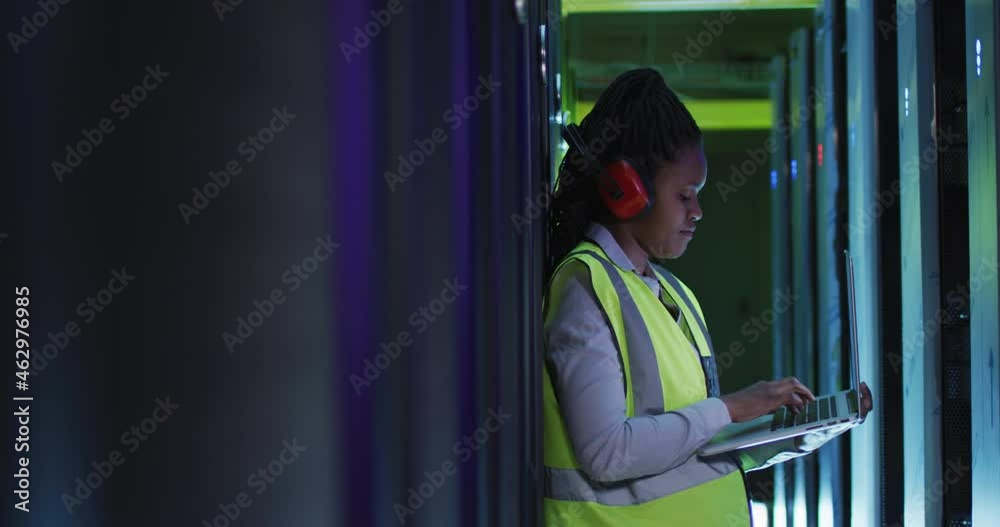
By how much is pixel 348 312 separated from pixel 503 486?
0.32 m

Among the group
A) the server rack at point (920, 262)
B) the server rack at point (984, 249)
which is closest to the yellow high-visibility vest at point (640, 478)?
the server rack at point (984, 249)

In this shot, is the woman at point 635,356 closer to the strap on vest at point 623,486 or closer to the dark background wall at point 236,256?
the strap on vest at point 623,486

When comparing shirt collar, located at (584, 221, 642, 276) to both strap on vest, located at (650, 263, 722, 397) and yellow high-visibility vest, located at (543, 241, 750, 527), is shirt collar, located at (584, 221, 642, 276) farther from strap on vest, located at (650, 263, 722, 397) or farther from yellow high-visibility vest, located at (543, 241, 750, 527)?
strap on vest, located at (650, 263, 722, 397)

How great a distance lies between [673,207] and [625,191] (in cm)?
10

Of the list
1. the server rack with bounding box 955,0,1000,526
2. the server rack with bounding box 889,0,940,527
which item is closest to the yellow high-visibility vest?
the server rack with bounding box 955,0,1000,526

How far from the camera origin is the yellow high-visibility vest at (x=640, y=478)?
1296mm

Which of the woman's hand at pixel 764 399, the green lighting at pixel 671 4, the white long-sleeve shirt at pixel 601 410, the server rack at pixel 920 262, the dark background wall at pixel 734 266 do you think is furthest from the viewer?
the dark background wall at pixel 734 266

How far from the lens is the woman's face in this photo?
4.80 feet

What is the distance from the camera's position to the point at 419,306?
0.68 meters

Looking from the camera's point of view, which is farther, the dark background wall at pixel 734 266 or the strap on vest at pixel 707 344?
the dark background wall at pixel 734 266

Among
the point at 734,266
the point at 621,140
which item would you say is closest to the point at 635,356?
the point at 621,140

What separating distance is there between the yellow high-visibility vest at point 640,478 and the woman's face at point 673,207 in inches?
5.2

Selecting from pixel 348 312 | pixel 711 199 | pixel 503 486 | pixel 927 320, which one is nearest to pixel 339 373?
pixel 348 312

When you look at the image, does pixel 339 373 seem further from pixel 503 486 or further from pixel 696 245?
pixel 696 245
